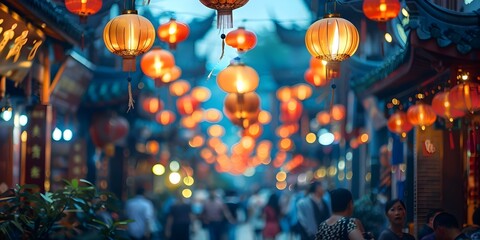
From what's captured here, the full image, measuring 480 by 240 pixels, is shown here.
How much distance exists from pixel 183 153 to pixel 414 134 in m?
29.6

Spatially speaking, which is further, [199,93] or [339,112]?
[199,93]

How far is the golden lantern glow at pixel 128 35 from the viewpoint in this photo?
12.2m

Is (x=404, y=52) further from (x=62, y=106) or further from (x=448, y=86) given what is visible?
(x=62, y=106)

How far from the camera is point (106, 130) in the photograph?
910 inches

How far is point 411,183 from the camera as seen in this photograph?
15.8 meters

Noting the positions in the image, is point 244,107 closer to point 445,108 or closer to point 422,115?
point 422,115

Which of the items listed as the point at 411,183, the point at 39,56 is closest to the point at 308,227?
the point at 411,183

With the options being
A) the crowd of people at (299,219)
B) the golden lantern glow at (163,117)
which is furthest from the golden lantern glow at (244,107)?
the golden lantern glow at (163,117)

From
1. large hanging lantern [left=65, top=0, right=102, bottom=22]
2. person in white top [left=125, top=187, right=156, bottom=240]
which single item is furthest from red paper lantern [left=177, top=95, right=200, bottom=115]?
large hanging lantern [left=65, top=0, right=102, bottom=22]

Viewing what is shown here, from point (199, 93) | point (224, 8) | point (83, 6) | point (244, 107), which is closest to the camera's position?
point (224, 8)

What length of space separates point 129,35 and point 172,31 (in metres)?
3.69

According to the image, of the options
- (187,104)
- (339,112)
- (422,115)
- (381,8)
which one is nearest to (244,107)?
(422,115)

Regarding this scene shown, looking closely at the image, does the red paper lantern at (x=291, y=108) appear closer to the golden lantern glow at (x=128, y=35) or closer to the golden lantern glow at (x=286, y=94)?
the golden lantern glow at (x=286, y=94)

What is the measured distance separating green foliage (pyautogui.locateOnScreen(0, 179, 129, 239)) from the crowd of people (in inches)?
23.5
